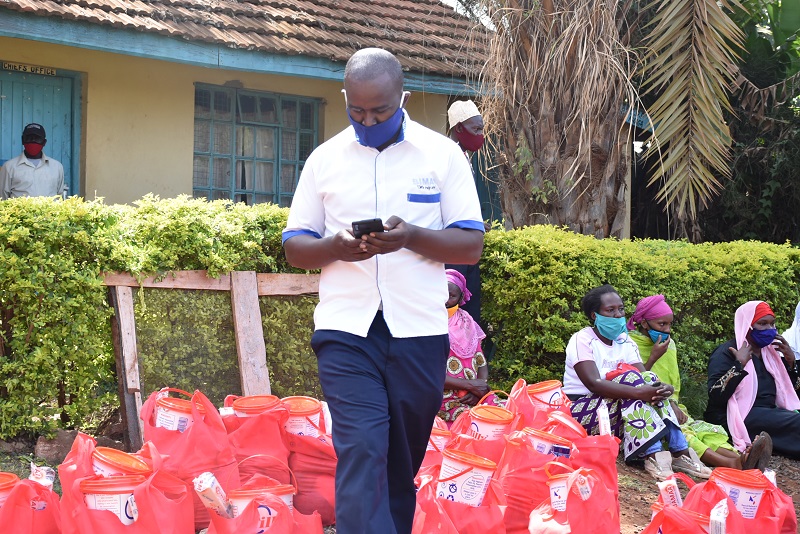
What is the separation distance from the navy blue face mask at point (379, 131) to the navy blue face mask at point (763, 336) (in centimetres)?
492

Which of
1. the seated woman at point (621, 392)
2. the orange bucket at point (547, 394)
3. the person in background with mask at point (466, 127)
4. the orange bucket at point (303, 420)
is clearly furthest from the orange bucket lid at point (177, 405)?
the seated woman at point (621, 392)

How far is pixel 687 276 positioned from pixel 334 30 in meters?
4.58

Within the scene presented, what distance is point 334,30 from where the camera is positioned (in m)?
10.0

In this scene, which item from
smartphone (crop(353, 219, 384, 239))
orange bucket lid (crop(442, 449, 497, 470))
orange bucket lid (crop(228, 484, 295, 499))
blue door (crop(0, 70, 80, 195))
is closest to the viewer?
smartphone (crop(353, 219, 384, 239))

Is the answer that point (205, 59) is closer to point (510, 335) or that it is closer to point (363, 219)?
point (510, 335)

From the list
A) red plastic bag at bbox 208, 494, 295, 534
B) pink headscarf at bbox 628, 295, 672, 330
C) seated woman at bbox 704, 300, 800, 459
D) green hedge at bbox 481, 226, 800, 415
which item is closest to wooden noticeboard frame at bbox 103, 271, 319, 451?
green hedge at bbox 481, 226, 800, 415

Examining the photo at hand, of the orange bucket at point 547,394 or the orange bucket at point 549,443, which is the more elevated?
the orange bucket at point 547,394

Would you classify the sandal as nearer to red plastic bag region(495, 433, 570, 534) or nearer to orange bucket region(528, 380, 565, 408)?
orange bucket region(528, 380, 565, 408)

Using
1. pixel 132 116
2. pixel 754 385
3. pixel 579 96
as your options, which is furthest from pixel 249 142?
pixel 754 385

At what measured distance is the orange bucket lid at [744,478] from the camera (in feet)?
13.3

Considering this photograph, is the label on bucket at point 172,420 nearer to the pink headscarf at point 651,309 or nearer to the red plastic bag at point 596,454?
the red plastic bag at point 596,454

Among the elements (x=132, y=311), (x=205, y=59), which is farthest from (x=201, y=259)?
(x=205, y=59)

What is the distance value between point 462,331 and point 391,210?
9.95ft

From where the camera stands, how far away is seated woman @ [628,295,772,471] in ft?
21.2
